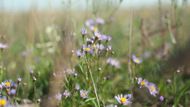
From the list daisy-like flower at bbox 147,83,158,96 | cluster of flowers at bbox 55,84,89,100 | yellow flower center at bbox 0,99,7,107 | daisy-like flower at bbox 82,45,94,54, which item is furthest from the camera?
daisy-like flower at bbox 147,83,158,96

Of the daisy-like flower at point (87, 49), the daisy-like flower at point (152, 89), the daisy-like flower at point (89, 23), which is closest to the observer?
the daisy-like flower at point (87, 49)

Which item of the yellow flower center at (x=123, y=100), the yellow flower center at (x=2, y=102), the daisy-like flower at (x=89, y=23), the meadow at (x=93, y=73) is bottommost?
the yellow flower center at (x=123, y=100)

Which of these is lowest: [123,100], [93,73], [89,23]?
[123,100]

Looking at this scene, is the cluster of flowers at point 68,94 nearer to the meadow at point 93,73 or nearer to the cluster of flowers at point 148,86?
the meadow at point 93,73

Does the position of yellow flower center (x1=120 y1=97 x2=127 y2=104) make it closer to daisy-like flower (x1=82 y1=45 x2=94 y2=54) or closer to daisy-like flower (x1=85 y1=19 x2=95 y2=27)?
daisy-like flower (x1=82 y1=45 x2=94 y2=54)

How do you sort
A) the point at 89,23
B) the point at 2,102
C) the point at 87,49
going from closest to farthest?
1. the point at 2,102
2. the point at 87,49
3. the point at 89,23

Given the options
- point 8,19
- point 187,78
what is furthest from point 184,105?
point 8,19

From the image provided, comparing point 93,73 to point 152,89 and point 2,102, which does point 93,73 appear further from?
point 2,102

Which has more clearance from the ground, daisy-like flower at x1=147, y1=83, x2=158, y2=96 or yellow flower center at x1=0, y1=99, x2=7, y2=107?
daisy-like flower at x1=147, y1=83, x2=158, y2=96

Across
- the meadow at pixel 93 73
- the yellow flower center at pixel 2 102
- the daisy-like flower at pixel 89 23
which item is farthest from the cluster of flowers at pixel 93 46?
the daisy-like flower at pixel 89 23

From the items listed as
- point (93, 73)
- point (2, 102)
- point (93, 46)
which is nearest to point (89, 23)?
point (93, 73)

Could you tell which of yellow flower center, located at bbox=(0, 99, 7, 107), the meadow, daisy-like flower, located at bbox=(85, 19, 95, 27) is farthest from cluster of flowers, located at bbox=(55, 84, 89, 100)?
daisy-like flower, located at bbox=(85, 19, 95, 27)
